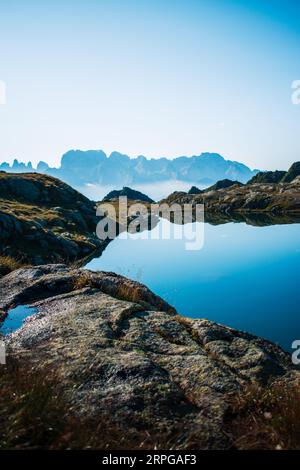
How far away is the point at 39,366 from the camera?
8398 millimetres

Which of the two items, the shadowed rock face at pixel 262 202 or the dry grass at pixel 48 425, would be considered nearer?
the dry grass at pixel 48 425

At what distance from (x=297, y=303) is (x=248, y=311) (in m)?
5.53

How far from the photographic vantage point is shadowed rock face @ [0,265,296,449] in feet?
24.2

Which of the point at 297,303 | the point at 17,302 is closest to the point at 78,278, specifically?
the point at 17,302

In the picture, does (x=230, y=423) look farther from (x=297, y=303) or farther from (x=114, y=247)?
(x=114, y=247)

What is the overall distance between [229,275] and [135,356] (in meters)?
38.5

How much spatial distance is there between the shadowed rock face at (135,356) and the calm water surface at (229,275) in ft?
44.6

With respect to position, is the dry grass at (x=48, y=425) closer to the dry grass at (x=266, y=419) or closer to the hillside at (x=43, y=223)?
the dry grass at (x=266, y=419)

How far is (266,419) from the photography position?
715cm

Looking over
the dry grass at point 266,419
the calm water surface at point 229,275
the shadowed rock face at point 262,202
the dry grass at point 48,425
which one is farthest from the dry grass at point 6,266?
the shadowed rock face at point 262,202

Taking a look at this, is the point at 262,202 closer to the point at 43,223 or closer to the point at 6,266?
the point at 43,223

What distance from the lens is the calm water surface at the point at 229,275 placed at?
29891mm

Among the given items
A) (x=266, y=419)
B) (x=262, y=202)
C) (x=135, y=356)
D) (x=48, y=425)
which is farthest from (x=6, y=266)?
(x=262, y=202)

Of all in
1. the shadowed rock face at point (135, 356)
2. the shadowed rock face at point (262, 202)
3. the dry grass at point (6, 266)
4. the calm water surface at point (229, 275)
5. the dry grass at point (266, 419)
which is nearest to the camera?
the dry grass at point (266, 419)
